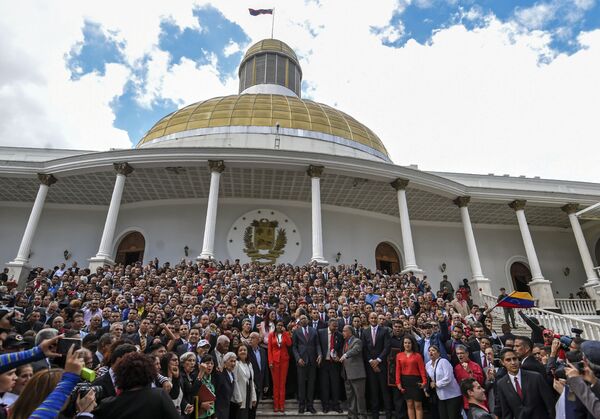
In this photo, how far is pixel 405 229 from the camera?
15227 mm

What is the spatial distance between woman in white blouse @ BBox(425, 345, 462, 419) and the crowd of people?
0.02 metres

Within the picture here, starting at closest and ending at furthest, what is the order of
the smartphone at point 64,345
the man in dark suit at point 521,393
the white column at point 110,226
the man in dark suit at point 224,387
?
1. the smartphone at point 64,345
2. the man in dark suit at point 521,393
3. the man in dark suit at point 224,387
4. the white column at point 110,226

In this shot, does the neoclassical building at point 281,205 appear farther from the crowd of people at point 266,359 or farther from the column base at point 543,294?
the crowd of people at point 266,359

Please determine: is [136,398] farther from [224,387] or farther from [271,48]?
[271,48]

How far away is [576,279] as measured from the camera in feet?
67.0

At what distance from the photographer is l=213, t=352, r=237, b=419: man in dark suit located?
4.62 m

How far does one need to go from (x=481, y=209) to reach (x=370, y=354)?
1548 cm

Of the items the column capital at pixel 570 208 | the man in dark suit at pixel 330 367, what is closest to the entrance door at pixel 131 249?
the man in dark suit at pixel 330 367

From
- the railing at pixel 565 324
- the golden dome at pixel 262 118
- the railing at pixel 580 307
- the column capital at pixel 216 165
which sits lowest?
the railing at pixel 565 324

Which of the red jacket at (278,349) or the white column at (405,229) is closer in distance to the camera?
the red jacket at (278,349)

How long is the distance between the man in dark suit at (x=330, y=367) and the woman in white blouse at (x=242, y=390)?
1531mm

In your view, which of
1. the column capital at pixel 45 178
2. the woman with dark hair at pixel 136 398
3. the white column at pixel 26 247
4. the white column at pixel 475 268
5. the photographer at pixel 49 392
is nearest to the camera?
the photographer at pixel 49 392

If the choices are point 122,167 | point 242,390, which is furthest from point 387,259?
point 242,390

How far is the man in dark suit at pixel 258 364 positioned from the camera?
5887 millimetres
